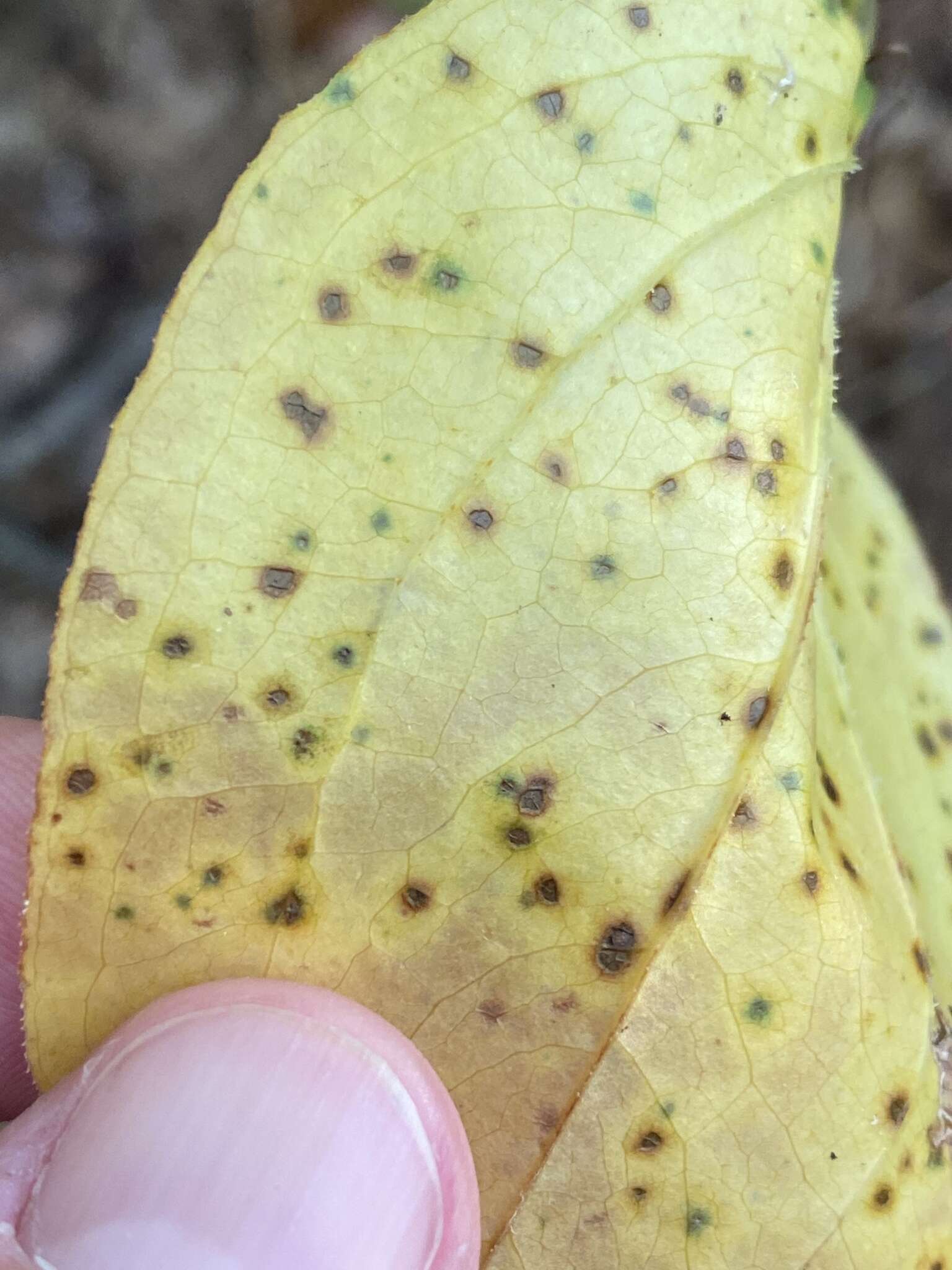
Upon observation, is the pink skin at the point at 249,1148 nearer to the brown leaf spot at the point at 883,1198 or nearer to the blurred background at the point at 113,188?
the brown leaf spot at the point at 883,1198

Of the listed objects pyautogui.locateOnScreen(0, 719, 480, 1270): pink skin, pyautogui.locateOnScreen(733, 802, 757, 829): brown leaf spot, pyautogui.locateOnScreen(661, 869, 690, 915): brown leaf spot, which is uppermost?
pyautogui.locateOnScreen(733, 802, 757, 829): brown leaf spot

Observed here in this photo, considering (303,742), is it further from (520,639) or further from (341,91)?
(341,91)

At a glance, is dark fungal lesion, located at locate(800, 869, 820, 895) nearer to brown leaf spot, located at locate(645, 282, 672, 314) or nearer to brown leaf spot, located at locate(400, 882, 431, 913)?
brown leaf spot, located at locate(400, 882, 431, 913)

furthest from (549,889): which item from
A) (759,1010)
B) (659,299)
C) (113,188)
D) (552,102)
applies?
(113,188)

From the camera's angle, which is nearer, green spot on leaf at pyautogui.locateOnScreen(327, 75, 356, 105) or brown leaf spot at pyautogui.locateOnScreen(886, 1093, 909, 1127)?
green spot on leaf at pyautogui.locateOnScreen(327, 75, 356, 105)

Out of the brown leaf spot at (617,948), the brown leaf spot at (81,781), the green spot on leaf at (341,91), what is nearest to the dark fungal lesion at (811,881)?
the brown leaf spot at (617,948)

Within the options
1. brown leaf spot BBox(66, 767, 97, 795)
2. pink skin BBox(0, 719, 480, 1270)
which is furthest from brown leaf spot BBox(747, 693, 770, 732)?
brown leaf spot BBox(66, 767, 97, 795)
